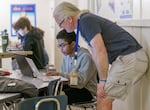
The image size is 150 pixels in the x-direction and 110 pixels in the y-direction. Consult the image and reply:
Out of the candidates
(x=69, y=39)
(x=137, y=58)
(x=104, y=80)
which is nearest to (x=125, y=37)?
(x=137, y=58)

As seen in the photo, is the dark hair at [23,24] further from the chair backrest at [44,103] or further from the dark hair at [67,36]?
the chair backrest at [44,103]

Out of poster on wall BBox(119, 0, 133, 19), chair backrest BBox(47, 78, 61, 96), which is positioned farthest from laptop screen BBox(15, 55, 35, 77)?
poster on wall BBox(119, 0, 133, 19)

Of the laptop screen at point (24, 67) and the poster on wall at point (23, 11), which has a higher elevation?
the poster on wall at point (23, 11)

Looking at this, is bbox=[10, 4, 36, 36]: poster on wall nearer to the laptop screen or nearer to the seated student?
the seated student

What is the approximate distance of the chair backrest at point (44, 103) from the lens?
1858 millimetres

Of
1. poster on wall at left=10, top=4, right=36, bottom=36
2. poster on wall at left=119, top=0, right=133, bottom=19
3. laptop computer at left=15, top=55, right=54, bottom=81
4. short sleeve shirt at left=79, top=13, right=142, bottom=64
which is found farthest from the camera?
poster on wall at left=10, top=4, right=36, bottom=36

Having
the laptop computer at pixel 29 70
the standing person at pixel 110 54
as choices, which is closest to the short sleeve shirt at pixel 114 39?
the standing person at pixel 110 54

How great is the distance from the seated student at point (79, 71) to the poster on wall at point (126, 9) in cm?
55

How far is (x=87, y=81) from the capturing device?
2.94 m

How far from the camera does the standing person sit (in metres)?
2.25

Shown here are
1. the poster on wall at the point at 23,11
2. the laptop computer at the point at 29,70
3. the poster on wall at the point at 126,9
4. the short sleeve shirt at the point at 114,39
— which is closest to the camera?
the short sleeve shirt at the point at 114,39

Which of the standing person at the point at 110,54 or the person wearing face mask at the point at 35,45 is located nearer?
the standing person at the point at 110,54

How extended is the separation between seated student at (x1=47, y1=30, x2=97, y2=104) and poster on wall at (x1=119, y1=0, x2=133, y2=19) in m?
0.55

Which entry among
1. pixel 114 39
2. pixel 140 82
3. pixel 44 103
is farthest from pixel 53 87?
pixel 140 82
